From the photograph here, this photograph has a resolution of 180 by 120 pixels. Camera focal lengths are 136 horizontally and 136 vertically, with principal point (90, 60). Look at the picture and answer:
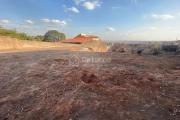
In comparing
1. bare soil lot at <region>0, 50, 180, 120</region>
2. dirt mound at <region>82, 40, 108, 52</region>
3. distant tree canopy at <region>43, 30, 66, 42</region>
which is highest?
distant tree canopy at <region>43, 30, 66, 42</region>

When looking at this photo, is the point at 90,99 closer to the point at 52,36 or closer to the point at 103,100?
the point at 103,100

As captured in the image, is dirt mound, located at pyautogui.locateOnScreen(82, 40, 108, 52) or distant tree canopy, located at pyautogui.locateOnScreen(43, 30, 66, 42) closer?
dirt mound, located at pyautogui.locateOnScreen(82, 40, 108, 52)

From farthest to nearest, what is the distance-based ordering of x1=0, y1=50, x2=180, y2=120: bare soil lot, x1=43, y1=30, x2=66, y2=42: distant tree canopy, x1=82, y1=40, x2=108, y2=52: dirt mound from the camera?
x1=43, y1=30, x2=66, y2=42: distant tree canopy < x1=82, y1=40, x2=108, y2=52: dirt mound < x1=0, y1=50, x2=180, y2=120: bare soil lot

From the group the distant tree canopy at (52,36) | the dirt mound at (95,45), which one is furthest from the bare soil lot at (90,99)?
the distant tree canopy at (52,36)

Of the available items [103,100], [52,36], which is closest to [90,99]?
[103,100]

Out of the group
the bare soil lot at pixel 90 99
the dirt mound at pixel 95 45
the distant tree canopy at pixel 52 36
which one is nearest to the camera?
the bare soil lot at pixel 90 99

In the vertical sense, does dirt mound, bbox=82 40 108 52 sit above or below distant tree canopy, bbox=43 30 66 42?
below

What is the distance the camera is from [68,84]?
3.39 meters

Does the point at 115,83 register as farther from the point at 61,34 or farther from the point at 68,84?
the point at 61,34

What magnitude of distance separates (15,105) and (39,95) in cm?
47

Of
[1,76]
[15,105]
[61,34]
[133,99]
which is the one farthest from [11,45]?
[61,34]

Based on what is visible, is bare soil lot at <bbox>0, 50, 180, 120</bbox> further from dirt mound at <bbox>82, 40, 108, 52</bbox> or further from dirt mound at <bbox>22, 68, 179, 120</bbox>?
dirt mound at <bbox>82, 40, 108, 52</bbox>

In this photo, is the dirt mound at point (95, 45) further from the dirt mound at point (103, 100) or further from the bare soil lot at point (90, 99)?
the dirt mound at point (103, 100)

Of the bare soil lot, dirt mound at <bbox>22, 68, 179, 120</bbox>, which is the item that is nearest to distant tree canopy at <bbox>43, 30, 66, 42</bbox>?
the bare soil lot
